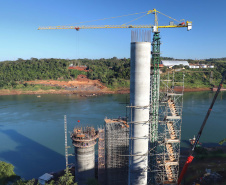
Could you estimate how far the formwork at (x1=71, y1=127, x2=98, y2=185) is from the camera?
15289 mm

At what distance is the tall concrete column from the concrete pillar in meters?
4.81

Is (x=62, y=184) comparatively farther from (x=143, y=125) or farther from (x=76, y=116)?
(x=76, y=116)

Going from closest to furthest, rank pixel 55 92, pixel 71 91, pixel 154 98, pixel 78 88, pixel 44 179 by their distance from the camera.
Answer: pixel 154 98
pixel 44 179
pixel 55 92
pixel 71 91
pixel 78 88

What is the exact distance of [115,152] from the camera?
51.0ft

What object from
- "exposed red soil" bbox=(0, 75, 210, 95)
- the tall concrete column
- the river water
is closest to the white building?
the river water

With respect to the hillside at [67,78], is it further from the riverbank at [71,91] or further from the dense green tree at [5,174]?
the dense green tree at [5,174]

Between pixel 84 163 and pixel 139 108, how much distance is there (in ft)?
24.6

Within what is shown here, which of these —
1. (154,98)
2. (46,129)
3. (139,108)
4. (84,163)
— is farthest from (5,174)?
(46,129)

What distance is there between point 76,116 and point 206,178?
89.4 ft

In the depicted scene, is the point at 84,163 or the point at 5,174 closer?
the point at 5,174

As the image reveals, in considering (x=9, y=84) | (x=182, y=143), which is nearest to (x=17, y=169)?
(x=182, y=143)

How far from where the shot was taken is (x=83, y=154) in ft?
50.5

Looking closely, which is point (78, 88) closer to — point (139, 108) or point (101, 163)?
point (101, 163)

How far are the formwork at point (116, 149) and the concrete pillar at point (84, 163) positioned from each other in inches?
51.8
